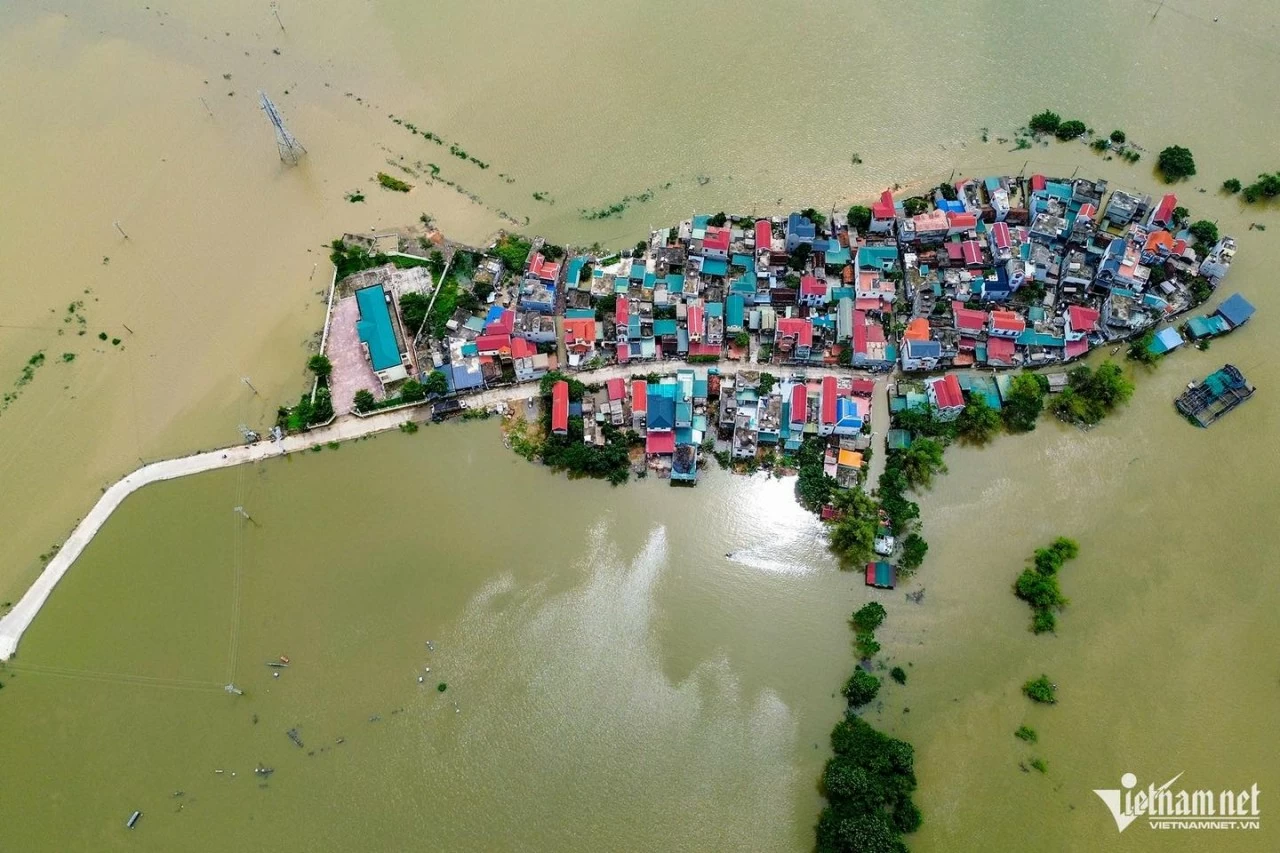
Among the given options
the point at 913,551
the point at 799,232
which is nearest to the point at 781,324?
Answer: the point at 799,232

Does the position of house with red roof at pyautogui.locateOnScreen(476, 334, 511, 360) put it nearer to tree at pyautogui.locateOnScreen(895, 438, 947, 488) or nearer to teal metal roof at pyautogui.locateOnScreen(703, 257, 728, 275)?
teal metal roof at pyautogui.locateOnScreen(703, 257, 728, 275)

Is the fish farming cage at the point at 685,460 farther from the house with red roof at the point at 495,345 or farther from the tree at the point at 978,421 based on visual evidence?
the tree at the point at 978,421

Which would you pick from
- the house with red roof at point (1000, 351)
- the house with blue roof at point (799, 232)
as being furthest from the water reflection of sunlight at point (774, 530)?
the house with blue roof at point (799, 232)

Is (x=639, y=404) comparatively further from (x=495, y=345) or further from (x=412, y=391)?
(x=412, y=391)

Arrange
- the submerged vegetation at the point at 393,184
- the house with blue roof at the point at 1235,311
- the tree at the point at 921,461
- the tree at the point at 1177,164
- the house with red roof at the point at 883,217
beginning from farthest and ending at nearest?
the submerged vegetation at the point at 393,184 < the tree at the point at 1177,164 < the house with red roof at the point at 883,217 < the house with blue roof at the point at 1235,311 < the tree at the point at 921,461

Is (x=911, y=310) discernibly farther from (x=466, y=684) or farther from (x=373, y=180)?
(x=373, y=180)
